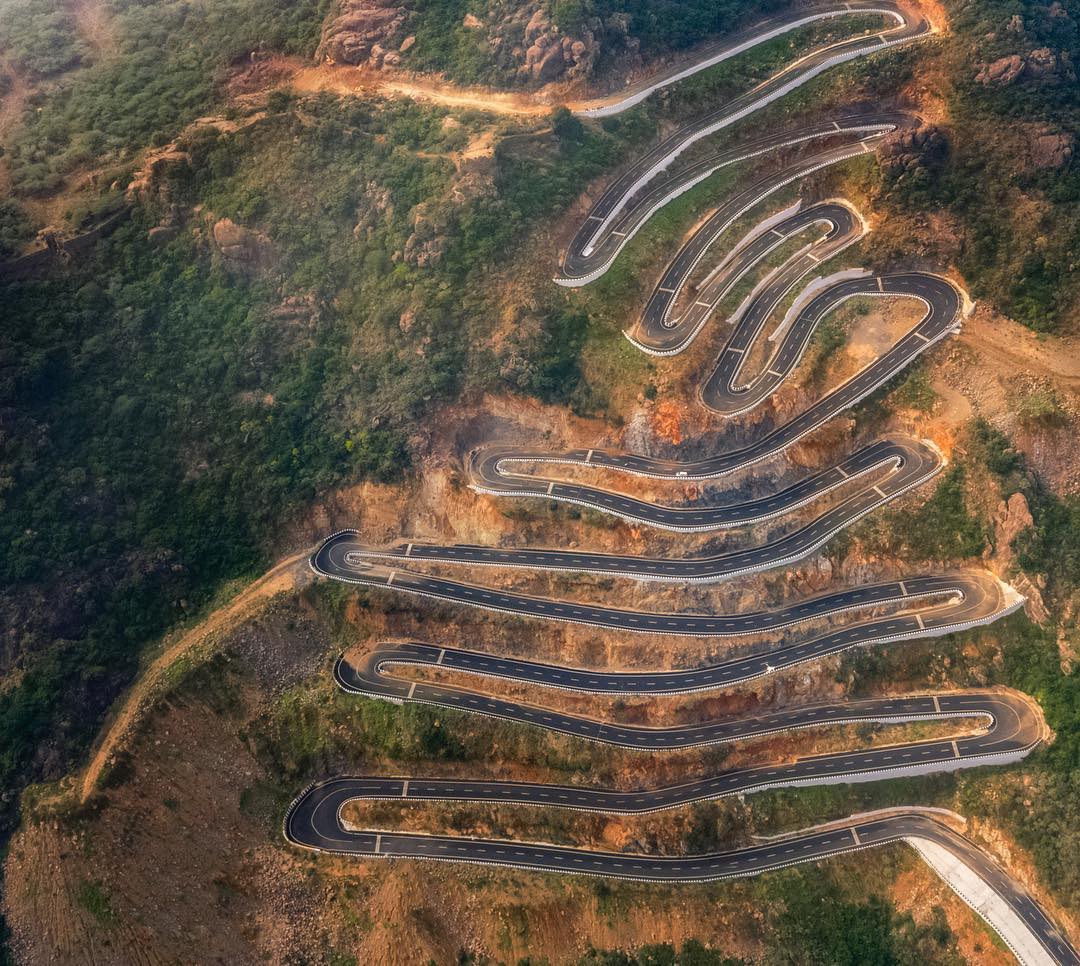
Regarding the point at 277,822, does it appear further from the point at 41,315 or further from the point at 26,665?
the point at 41,315

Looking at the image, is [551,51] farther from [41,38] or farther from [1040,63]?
[41,38]

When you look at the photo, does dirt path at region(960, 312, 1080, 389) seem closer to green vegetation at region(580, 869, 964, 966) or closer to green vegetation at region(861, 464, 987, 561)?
green vegetation at region(861, 464, 987, 561)

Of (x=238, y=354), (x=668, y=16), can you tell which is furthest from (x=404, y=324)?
(x=668, y=16)

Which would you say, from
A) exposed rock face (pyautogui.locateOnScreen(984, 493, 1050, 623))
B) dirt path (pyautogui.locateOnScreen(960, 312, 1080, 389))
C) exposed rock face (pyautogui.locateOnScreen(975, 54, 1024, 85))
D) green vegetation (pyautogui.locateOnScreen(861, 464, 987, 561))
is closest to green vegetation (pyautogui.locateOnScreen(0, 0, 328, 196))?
exposed rock face (pyautogui.locateOnScreen(975, 54, 1024, 85))

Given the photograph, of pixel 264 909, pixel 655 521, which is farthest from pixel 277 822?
pixel 655 521

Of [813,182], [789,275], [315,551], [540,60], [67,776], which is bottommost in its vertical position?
[67,776]

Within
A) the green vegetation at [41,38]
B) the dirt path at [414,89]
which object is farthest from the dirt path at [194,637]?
the green vegetation at [41,38]
